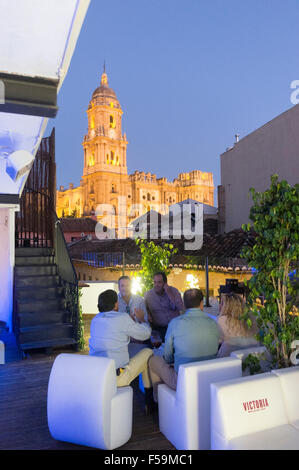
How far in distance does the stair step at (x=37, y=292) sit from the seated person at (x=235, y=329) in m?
4.02

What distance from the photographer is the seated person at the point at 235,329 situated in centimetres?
336

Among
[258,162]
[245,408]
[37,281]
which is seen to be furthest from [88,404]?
[258,162]

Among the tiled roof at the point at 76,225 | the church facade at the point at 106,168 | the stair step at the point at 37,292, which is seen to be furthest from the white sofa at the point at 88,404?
the church facade at the point at 106,168

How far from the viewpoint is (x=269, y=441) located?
2.44m

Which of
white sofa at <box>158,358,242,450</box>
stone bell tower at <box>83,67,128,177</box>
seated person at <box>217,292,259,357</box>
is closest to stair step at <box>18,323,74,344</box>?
seated person at <box>217,292,259,357</box>

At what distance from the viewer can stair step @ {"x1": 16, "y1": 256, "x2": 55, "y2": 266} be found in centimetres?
729

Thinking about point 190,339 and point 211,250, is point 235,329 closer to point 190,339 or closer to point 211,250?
point 190,339

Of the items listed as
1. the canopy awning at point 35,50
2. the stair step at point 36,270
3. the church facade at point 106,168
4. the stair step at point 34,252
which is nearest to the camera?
the canopy awning at point 35,50

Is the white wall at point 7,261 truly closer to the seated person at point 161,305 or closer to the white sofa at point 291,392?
the seated person at point 161,305

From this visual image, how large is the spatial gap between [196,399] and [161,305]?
221 centimetres

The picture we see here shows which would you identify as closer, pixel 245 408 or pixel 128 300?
pixel 245 408

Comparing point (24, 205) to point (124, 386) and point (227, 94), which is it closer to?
point (124, 386)

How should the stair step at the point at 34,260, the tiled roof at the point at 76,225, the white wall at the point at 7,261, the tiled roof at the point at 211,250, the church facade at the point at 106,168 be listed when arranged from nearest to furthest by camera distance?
1. the white wall at the point at 7,261
2. the stair step at the point at 34,260
3. the tiled roof at the point at 211,250
4. the tiled roof at the point at 76,225
5. the church facade at the point at 106,168

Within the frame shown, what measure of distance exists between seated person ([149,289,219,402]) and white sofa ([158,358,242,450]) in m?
0.28
